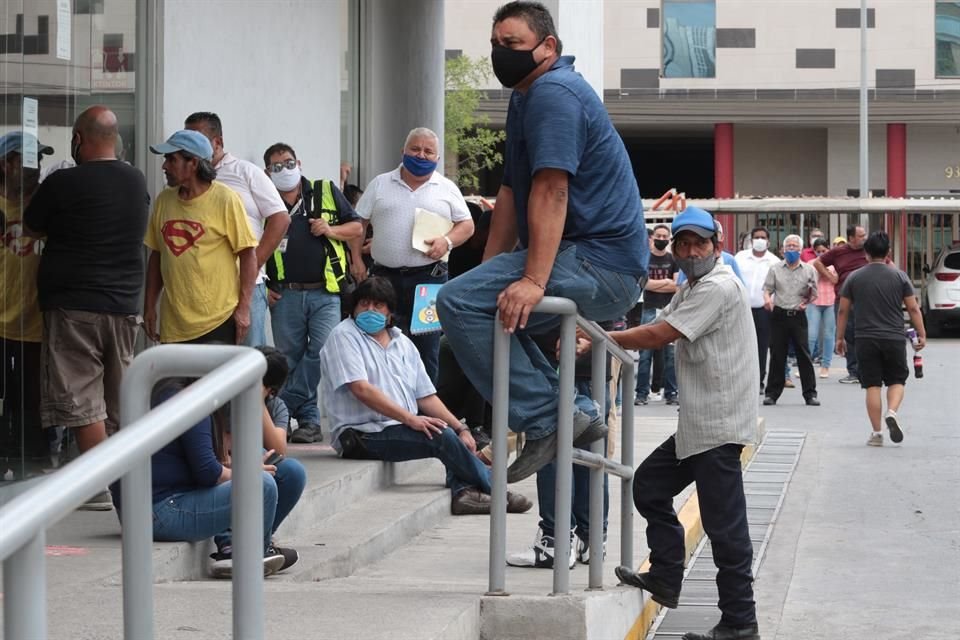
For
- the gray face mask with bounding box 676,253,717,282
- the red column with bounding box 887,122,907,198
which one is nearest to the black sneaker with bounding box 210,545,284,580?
the gray face mask with bounding box 676,253,717,282

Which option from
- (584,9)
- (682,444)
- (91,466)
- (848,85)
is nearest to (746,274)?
(584,9)

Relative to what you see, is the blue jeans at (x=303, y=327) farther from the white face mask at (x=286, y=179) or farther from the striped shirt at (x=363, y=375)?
the striped shirt at (x=363, y=375)

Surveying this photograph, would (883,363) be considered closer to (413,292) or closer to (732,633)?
(413,292)

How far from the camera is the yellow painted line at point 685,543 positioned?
21.2 ft

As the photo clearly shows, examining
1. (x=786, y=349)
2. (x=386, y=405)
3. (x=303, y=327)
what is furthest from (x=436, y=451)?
(x=786, y=349)

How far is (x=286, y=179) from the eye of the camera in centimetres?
950

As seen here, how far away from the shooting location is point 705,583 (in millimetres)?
7785

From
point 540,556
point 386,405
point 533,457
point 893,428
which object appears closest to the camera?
point 533,457

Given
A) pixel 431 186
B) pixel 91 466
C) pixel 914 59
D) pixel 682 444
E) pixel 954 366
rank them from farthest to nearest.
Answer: pixel 914 59 < pixel 954 366 < pixel 431 186 < pixel 682 444 < pixel 91 466

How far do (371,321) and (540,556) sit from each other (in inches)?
92.0

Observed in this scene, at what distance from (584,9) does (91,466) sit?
15426mm

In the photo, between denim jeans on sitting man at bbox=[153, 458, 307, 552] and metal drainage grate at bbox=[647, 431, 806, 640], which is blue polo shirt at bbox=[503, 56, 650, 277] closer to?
denim jeans on sitting man at bbox=[153, 458, 307, 552]

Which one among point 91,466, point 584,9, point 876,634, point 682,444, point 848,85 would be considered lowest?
point 876,634

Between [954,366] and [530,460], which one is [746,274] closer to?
[954,366]
